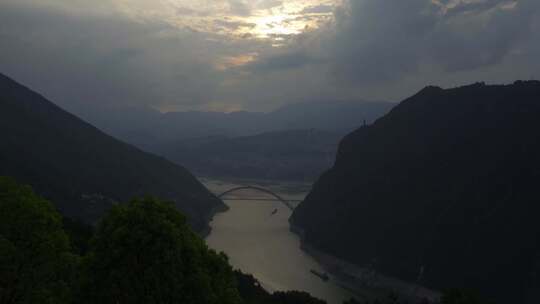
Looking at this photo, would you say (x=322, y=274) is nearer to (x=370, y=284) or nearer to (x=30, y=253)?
(x=370, y=284)

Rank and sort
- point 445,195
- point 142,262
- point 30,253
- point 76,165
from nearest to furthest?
point 142,262, point 30,253, point 445,195, point 76,165

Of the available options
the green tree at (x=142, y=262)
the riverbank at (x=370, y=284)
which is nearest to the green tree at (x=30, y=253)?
the green tree at (x=142, y=262)

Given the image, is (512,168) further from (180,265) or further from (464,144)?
(180,265)

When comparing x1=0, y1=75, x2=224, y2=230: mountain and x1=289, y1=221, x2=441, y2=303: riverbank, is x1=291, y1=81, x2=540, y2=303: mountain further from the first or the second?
x1=0, y1=75, x2=224, y2=230: mountain

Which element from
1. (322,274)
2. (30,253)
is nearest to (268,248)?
(322,274)

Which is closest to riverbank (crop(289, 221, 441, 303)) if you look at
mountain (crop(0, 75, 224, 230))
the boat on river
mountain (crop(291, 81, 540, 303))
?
the boat on river

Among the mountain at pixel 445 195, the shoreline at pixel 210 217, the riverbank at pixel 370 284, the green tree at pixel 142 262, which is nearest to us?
the green tree at pixel 142 262

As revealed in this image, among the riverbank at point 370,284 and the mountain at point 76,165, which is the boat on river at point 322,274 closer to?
the riverbank at point 370,284
